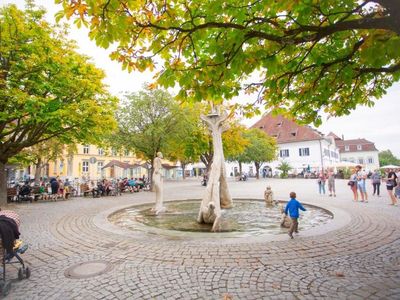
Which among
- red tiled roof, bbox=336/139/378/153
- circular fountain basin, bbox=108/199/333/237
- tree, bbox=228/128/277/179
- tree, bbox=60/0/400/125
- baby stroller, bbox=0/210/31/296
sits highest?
red tiled roof, bbox=336/139/378/153

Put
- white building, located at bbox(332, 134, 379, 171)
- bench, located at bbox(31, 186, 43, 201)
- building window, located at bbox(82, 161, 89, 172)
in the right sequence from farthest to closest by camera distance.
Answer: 1. white building, located at bbox(332, 134, 379, 171)
2. building window, located at bbox(82, 161, 89, 172)
3. bench, located at bbox(31, 186, 43, 201)

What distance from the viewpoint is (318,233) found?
7.28 meters

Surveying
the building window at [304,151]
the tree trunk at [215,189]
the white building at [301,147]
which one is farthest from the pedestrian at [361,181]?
the building window at [304,151]

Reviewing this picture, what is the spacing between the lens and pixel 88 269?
519 cm

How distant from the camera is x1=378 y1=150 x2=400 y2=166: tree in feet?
361

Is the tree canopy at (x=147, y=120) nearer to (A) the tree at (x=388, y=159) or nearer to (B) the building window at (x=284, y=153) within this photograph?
(B) the building window at (x=284, y=153)

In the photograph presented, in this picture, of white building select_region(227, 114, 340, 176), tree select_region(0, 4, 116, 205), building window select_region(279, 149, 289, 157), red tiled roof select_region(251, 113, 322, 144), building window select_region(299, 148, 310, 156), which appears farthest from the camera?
building window select_region(279, 149, 289, 157)

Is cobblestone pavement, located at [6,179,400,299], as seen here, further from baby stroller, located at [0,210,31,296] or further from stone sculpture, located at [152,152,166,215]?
stone sculpture, located at [152,152,166,215]

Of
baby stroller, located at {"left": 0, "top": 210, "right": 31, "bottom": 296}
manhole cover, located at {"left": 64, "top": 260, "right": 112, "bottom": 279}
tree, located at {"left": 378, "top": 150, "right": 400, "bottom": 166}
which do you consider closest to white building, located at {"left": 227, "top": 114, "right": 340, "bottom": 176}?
manhole cover, located at {"left": 64, "top": 260, "right": 112, "bottom": 279}

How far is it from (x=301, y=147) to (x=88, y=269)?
58.4 m

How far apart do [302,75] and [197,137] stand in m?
27.1

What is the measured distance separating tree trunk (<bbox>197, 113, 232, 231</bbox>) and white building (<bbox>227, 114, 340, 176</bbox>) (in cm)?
4438

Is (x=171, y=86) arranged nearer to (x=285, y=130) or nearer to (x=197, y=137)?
(x=197, y=137)

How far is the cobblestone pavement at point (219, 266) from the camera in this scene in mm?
4164
